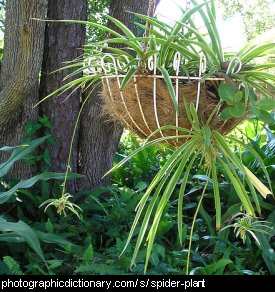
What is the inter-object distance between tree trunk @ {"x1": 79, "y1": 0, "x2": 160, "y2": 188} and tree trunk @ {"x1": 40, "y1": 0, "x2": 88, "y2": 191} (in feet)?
0.24

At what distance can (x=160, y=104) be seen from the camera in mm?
1296

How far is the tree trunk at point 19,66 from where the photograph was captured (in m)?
2.47

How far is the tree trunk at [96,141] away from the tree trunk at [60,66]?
0.07 m

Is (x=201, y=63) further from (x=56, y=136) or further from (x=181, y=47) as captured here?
(x=56, y=136)

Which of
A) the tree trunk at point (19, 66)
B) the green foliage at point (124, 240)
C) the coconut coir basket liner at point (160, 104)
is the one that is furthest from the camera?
the tree trunk at point (19, 66)

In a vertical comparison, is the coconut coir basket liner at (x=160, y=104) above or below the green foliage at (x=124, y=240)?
above

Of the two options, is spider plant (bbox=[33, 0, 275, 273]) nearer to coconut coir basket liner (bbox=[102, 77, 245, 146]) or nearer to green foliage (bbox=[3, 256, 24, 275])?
coconut coir basket liner (bbox=[102, 77, 245, 146])

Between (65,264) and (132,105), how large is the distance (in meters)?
1.08

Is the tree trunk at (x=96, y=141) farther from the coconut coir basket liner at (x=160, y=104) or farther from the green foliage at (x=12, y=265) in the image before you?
the coconut coir basket liner at (x=160, y=104)

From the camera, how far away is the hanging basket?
49.1 inches

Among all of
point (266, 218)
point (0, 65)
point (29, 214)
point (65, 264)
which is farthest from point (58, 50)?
point (266, 218)

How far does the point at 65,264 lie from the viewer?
7.06 ft
